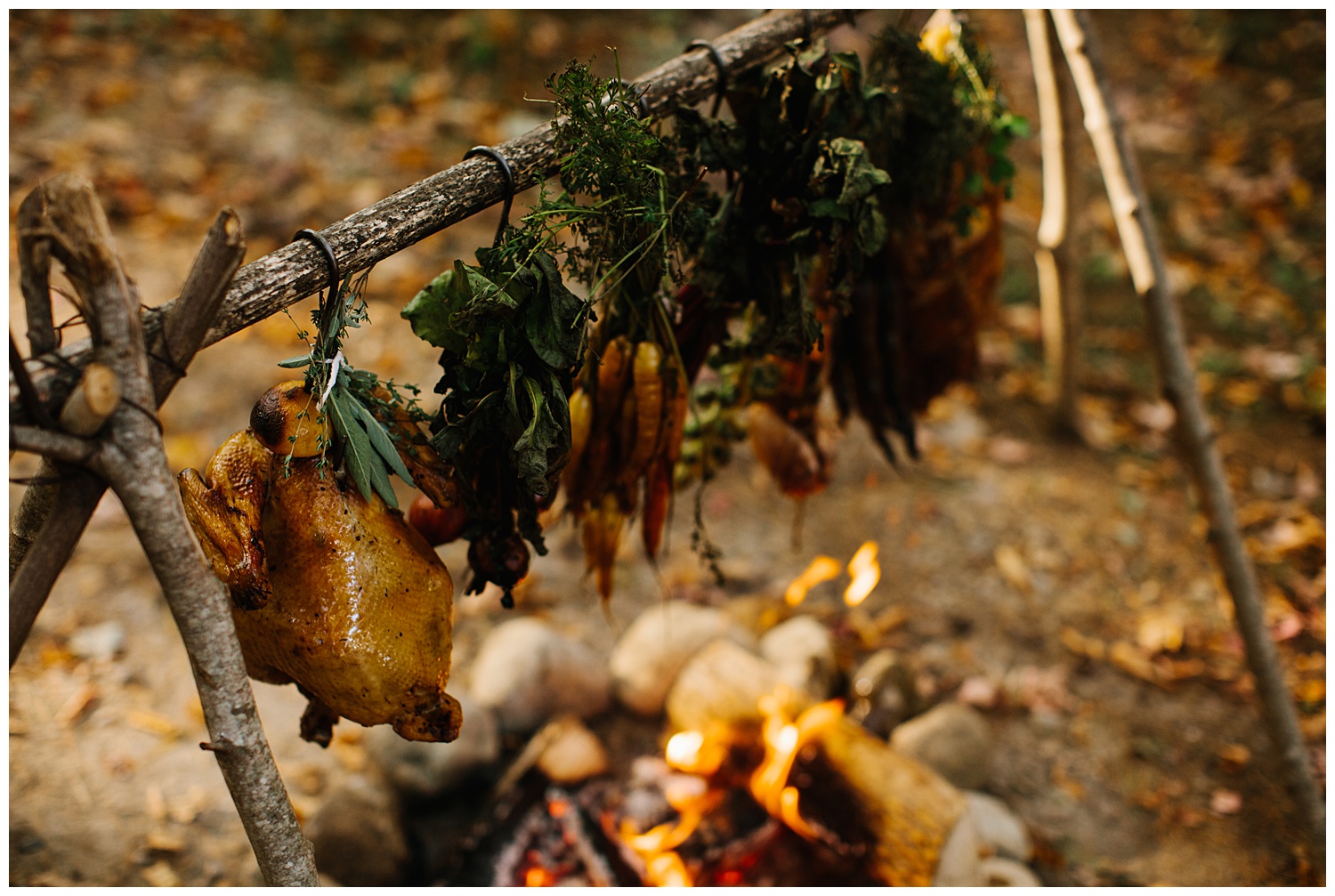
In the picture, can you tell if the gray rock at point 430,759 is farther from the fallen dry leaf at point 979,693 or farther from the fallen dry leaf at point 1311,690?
the fallen dry leaf at point 1311,690

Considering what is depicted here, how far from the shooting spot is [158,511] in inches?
39.4

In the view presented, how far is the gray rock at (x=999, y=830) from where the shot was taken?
2561 millimetres

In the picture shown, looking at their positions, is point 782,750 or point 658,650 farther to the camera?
point 658,650

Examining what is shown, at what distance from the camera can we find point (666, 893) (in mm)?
1860

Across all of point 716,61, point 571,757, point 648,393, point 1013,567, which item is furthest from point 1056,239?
point 571,757

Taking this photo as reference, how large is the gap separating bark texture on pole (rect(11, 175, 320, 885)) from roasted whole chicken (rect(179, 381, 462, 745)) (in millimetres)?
99

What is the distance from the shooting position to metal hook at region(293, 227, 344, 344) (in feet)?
3.86

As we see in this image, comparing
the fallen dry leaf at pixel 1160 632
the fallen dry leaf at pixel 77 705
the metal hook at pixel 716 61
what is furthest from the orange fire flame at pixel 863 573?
the fallen dry leaf at pixel 77 705

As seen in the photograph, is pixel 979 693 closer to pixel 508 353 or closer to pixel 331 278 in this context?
pixel 508 353

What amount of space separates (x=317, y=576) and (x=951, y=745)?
2.43 m

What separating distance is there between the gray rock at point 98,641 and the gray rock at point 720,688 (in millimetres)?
2129

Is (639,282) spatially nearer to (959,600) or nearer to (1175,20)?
(959,600)

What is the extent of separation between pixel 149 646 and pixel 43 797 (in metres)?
0.69

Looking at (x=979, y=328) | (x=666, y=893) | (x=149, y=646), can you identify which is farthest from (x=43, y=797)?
(x=979, y=328)
